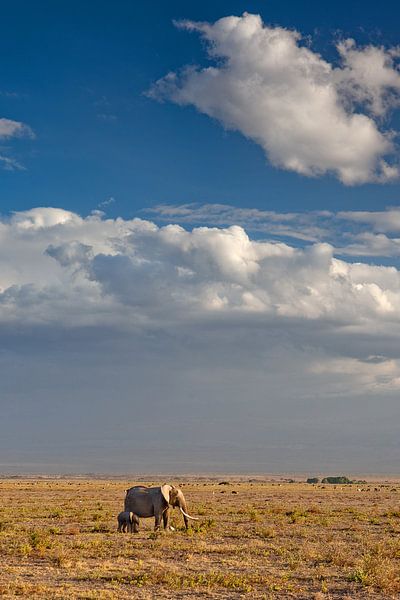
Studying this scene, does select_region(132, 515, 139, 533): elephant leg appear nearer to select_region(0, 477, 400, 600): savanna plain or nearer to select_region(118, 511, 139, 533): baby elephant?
select_region(118, 511, 139, 533): baby elephant

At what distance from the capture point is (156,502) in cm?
3322

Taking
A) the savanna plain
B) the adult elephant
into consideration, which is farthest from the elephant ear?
the savanna plain

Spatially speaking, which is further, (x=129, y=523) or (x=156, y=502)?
(x=156, y=502)

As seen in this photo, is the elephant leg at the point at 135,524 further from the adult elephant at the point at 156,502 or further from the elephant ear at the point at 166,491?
the elephant ear at the point at 166,491

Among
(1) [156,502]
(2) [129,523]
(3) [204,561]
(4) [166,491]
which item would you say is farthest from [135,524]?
(3) [204,561]

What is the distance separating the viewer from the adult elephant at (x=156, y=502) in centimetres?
3306

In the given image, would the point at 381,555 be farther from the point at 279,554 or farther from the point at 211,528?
the point at 211,528

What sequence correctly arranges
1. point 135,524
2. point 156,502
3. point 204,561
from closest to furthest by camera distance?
point 204,561
point 135,524
point 156,502

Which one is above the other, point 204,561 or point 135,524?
point 135,524

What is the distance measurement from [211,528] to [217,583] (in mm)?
14814

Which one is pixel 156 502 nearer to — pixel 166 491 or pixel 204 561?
pixel 166 491

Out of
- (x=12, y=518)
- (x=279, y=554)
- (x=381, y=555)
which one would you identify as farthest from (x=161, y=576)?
(x=12, y=518)

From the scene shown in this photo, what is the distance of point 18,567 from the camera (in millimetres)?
22594

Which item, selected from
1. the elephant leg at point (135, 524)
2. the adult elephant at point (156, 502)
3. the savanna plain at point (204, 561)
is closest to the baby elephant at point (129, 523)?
the elephant leg at point (135, 524)
